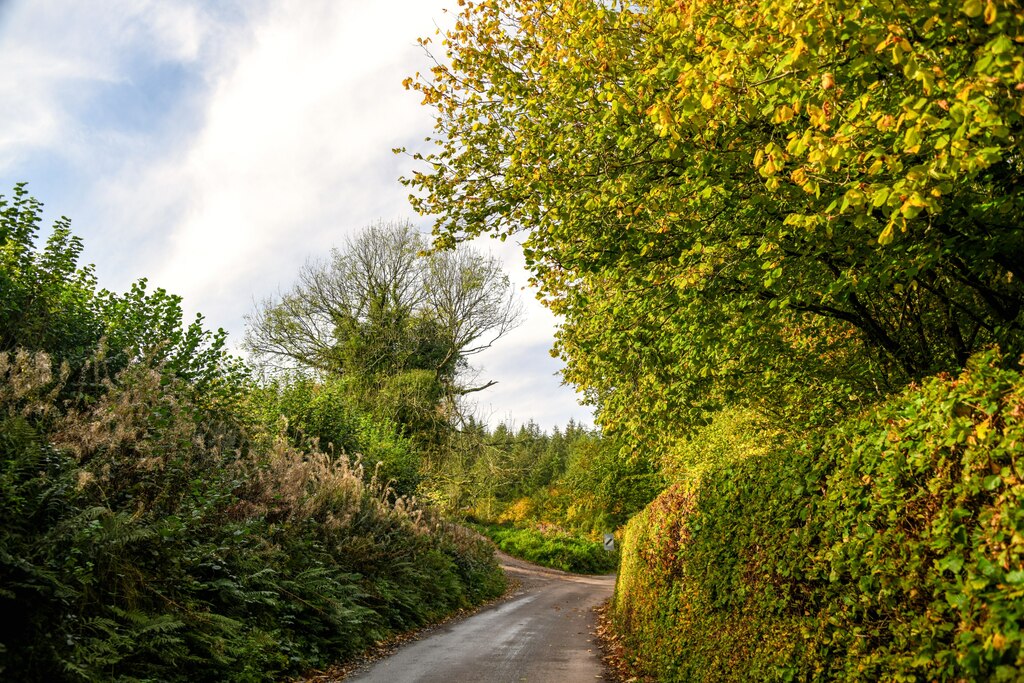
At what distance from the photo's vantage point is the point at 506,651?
1188 centimetres

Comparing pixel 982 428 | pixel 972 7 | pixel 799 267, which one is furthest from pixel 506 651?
pixel 972 7

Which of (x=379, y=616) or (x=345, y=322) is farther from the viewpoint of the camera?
(x=345, y=322)

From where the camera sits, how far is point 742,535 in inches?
309

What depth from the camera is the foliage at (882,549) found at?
363 cm

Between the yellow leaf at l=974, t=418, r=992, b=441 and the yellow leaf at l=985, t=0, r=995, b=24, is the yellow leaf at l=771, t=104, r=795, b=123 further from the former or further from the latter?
the yellow leaf at l=974, t=418, r=992, b=441

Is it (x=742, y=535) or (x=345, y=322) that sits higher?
(x=345, y=322)

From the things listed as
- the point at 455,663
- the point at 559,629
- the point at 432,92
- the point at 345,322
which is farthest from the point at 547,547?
the point at 432,92

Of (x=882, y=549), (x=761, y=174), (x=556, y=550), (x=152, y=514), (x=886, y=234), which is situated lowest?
(x=556, y=550)

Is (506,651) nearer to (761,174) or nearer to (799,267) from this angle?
(799,267)

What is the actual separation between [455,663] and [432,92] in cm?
955

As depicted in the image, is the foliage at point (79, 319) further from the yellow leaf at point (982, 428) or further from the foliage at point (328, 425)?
the yellow leaf at point (982, 428)

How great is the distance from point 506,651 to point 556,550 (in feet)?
96.5

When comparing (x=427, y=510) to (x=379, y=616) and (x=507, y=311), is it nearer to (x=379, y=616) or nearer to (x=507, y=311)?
(x=379, y=616)

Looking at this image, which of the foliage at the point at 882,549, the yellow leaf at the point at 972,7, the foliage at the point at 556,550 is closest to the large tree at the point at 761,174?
the yellow leaf at the point at 972,7
